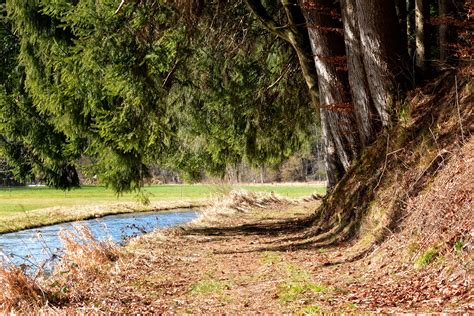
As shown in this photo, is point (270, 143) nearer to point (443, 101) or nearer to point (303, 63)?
point (303, 63)

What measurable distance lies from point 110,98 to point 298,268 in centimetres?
776

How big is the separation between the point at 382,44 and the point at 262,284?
4175 mm

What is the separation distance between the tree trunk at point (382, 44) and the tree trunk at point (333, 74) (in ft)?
4.22

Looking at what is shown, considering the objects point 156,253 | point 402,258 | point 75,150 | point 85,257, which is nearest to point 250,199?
point 75,150

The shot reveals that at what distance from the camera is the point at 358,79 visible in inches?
399

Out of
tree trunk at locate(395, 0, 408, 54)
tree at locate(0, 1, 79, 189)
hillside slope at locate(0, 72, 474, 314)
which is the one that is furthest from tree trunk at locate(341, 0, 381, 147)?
tree at locate(0, 1, 79, 189)

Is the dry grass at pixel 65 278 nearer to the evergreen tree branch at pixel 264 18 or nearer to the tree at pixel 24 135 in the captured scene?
the evergreen tree branch at pixel 264 18

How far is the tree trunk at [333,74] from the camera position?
11109mm

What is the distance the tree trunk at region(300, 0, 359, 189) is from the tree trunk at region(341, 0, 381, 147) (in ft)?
2.29

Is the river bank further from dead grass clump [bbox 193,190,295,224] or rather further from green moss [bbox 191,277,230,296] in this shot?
green moss [bbox 191,277,230,296]

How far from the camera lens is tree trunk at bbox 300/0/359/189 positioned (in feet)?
36.4

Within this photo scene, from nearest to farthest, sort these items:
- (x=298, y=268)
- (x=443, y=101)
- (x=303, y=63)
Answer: (x=298, y=268)
(x=443, y=101)
(x=303, y=63)

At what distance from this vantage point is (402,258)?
677 cm

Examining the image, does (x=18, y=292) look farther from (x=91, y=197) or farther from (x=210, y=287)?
(x=91, y=197)
